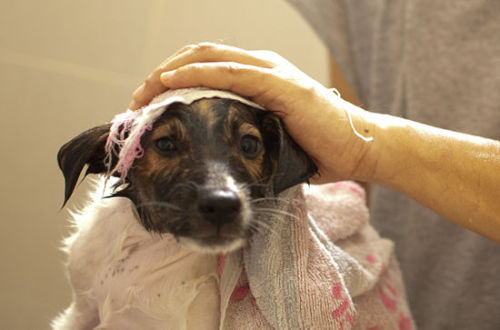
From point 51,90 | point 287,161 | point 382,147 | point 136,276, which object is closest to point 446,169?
point 382,147

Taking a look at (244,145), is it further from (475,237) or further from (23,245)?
(23,245)

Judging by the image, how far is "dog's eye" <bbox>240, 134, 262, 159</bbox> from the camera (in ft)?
2.91

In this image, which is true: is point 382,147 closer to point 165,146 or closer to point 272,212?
point 272,212

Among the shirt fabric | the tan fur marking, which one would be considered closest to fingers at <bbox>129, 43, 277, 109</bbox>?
the tan fur marking

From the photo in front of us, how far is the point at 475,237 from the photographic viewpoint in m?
1.22

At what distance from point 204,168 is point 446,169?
1.67 ft

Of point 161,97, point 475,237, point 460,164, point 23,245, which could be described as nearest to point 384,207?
point 475,237

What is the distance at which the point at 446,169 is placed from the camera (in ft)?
2.95

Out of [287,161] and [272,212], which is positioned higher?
[287,161]

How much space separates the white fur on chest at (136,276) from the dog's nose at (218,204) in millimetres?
196

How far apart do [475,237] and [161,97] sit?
96 centimetres

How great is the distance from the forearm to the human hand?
5cm

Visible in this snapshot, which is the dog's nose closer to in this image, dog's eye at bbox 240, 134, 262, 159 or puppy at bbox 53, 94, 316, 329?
puppy at bbox 53, 94, 316, 329

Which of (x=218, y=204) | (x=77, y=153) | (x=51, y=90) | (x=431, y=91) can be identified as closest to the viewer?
(x=218, y=204)
